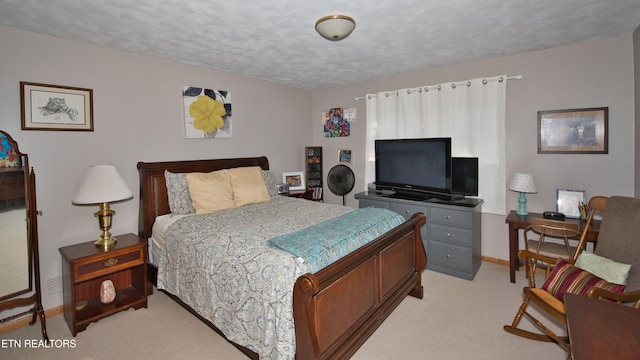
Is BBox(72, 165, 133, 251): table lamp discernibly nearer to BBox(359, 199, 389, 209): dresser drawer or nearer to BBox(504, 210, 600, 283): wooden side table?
BBox(359, 199, 389, 209): dresser drawer

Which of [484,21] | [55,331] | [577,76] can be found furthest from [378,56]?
[55,331]

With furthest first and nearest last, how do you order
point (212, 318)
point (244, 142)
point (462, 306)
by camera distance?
1. point (244, 142)
2. point (462, 306)
3. point (212, 318)

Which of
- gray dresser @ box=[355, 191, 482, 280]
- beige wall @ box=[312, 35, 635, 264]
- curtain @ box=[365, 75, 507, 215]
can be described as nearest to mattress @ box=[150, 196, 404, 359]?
gray dresser @ box=[355, 191, 482, 280]

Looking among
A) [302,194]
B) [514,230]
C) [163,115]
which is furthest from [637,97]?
[163,115]

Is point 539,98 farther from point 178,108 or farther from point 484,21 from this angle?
point 178,108

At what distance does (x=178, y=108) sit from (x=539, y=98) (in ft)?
13.4

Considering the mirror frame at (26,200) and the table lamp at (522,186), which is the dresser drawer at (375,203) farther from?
the mirror frame at (26,200)

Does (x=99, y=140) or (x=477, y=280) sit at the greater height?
(x=99, y=140)

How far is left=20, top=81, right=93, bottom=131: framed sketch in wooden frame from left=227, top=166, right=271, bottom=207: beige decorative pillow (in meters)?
1.44

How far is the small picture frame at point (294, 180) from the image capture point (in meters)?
4.74

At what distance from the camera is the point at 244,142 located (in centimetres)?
424

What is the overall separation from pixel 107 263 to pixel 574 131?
470 centimetres

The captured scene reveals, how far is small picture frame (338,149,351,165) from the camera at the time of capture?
16.2 feet

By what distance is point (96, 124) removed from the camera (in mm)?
2926
